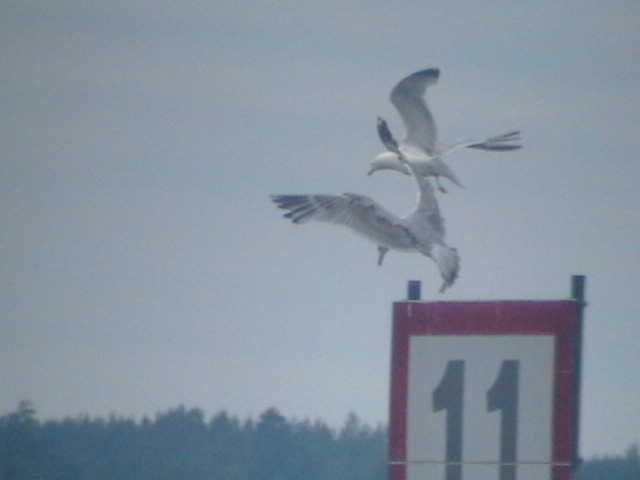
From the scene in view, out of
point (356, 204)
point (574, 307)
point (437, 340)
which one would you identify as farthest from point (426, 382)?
point (356, 204)

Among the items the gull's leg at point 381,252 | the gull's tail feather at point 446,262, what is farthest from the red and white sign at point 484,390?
the gull's leg at point 381,252

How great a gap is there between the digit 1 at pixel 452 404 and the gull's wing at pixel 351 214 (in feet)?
6.63

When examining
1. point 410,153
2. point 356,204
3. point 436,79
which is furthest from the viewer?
point 436,79

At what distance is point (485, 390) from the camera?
744 cm

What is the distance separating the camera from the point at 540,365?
7348 millimetres

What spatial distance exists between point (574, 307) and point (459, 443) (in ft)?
2.22

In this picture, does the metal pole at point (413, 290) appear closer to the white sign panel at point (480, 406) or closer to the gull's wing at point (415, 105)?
the white sign panel at point (480, 406)

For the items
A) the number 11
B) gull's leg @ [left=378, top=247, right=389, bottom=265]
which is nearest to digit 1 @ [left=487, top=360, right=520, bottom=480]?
the number 11

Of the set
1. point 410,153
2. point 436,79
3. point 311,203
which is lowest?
point 311,203

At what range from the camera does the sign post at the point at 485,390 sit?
286 inches

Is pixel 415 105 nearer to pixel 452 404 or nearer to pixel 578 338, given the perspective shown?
pixel 452 404

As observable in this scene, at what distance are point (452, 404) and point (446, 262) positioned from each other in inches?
58.8

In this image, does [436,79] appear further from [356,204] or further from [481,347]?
[481,347]

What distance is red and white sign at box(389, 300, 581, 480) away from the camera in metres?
7.26
